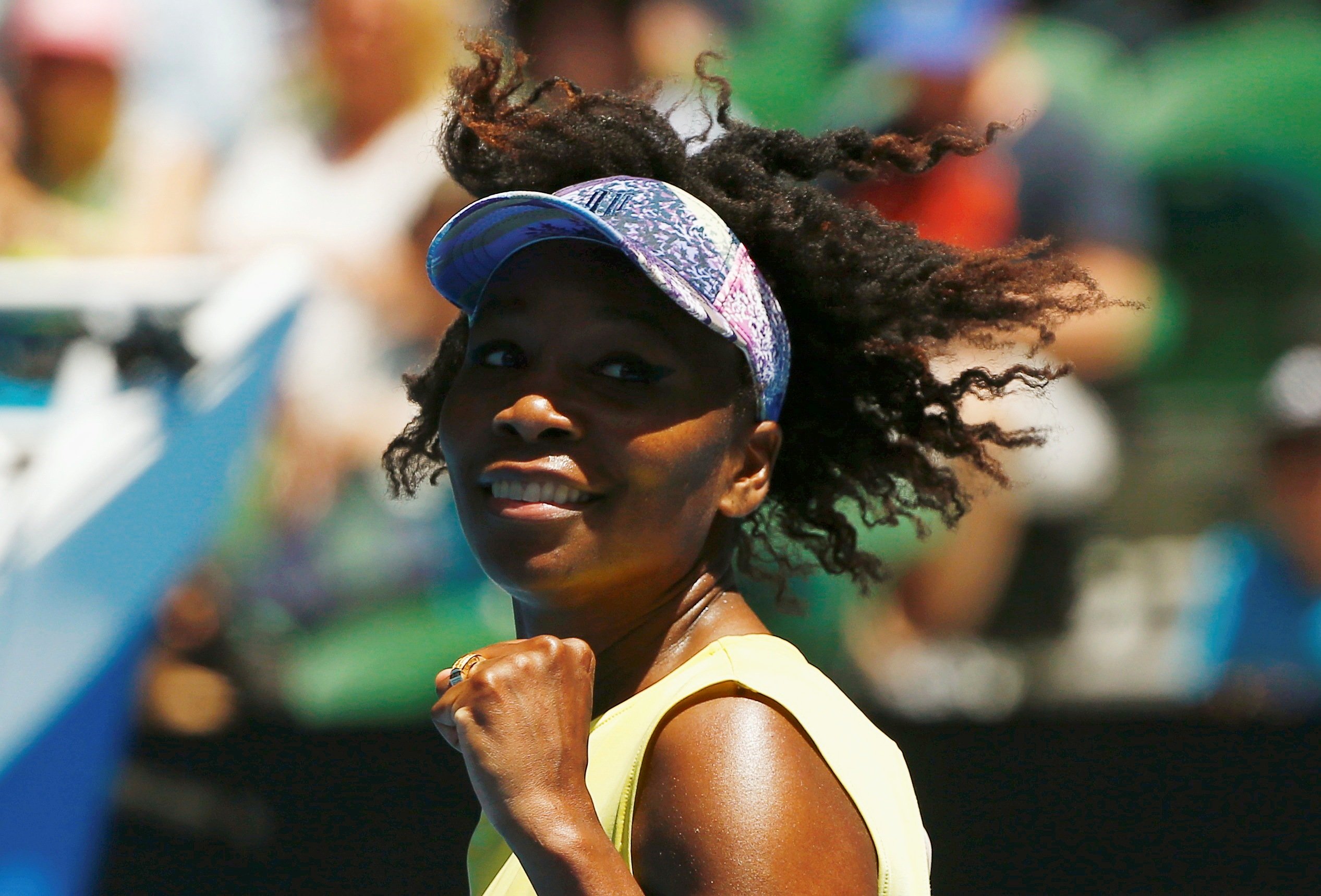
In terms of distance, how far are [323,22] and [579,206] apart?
3902mm

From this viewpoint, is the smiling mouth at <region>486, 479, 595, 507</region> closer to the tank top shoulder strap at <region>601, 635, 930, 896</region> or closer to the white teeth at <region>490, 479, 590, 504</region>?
the white teeth at <region>490, 479, 590, 504</region>

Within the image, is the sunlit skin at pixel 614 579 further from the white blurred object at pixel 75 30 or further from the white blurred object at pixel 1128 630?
the white blurred object at pixel 75 30

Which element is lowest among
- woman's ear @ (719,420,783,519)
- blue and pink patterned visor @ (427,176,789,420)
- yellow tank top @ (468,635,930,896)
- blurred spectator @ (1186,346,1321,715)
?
blurred spectator @ (1186,346,1321,715)

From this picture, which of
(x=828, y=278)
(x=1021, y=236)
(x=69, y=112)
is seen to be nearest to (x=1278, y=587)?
(x=1021, y=236)

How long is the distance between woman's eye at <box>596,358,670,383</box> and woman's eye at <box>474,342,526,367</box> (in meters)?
0.12

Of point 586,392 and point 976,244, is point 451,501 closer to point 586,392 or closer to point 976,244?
point 976,244

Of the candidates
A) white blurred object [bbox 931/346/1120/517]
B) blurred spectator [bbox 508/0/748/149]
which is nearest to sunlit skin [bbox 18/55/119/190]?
blurred spectator [bbox 508/0/748/149]

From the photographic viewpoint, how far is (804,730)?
1.52m

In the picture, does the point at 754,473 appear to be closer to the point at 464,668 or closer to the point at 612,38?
the point at 464,668

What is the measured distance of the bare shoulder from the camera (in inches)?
55.7

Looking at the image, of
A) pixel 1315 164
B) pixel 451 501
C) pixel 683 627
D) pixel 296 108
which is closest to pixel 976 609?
pixel 451 501

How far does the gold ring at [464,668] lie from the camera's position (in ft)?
4.97

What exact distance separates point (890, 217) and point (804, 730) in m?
3.36

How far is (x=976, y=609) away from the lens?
498 cm
